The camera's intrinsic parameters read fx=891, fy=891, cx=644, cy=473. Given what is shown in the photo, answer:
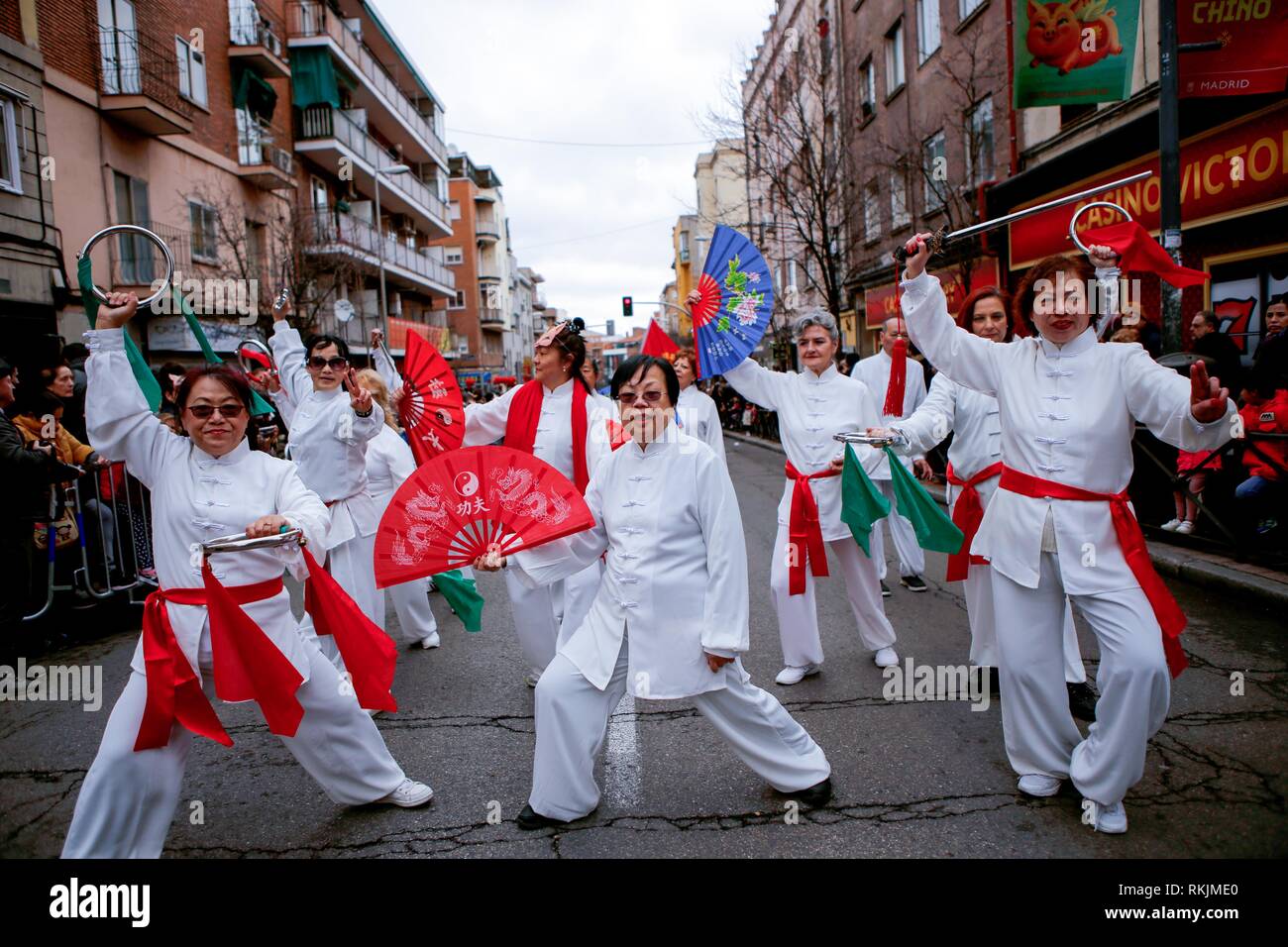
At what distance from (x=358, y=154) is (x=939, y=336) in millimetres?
29593

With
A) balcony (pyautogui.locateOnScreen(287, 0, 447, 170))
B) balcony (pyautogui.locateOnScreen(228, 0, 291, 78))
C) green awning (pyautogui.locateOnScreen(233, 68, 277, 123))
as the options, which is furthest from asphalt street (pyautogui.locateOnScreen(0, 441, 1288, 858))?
balcony (pyautogui.locateOnScreen(287, 0, 447, 170))

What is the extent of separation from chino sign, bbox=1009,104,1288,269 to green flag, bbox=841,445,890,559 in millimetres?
4969

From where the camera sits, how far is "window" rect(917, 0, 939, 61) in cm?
1789

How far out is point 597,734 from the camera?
342 cm

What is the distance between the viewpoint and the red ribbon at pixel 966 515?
4715 millimetres

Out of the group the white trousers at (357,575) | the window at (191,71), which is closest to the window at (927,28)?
Result: the window at (191,71)

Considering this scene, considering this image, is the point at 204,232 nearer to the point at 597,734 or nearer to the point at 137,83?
the point at 137,83

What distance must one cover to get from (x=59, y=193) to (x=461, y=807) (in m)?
15.9

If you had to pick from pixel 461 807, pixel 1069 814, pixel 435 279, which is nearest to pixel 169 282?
pixel 461 807

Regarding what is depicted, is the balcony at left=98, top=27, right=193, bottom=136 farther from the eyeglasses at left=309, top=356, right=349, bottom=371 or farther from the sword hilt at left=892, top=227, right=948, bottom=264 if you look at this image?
the sword hilt at left=892, top=227, right=948, bottom=264

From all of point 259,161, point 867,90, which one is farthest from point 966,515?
point 259,161

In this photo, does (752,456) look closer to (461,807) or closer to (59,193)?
(59,193)

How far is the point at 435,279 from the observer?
39.8m

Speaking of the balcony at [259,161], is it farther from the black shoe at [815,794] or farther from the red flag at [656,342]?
the black shoe at [815,794]
